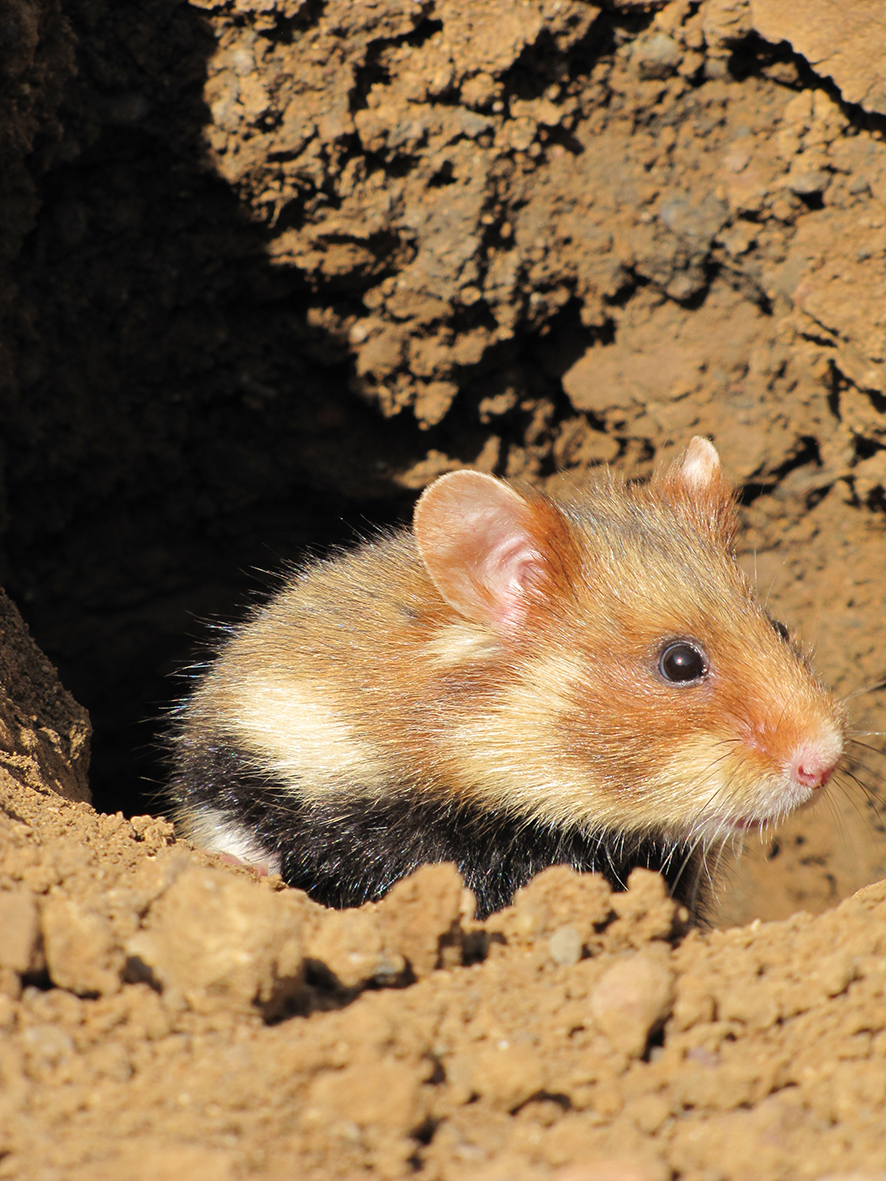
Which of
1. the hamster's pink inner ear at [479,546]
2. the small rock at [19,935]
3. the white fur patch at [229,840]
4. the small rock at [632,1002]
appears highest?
the hamster's pink inner ear at [479,546]

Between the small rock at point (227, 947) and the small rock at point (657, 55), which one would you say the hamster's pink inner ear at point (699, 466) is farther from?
the small rock at point (227, 947)

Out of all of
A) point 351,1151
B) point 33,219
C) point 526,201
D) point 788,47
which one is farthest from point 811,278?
point 351,1151

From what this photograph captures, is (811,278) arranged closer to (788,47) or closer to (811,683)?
(788,47)

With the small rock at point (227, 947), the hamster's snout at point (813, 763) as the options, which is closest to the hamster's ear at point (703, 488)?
the hamster's snout at point (813, 763)

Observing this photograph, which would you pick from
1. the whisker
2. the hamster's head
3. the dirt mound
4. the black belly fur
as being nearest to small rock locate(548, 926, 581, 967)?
the dirt mound

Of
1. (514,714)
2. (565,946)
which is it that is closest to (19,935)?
(565,946)

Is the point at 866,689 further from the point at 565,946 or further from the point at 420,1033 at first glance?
the point at 420,1033
